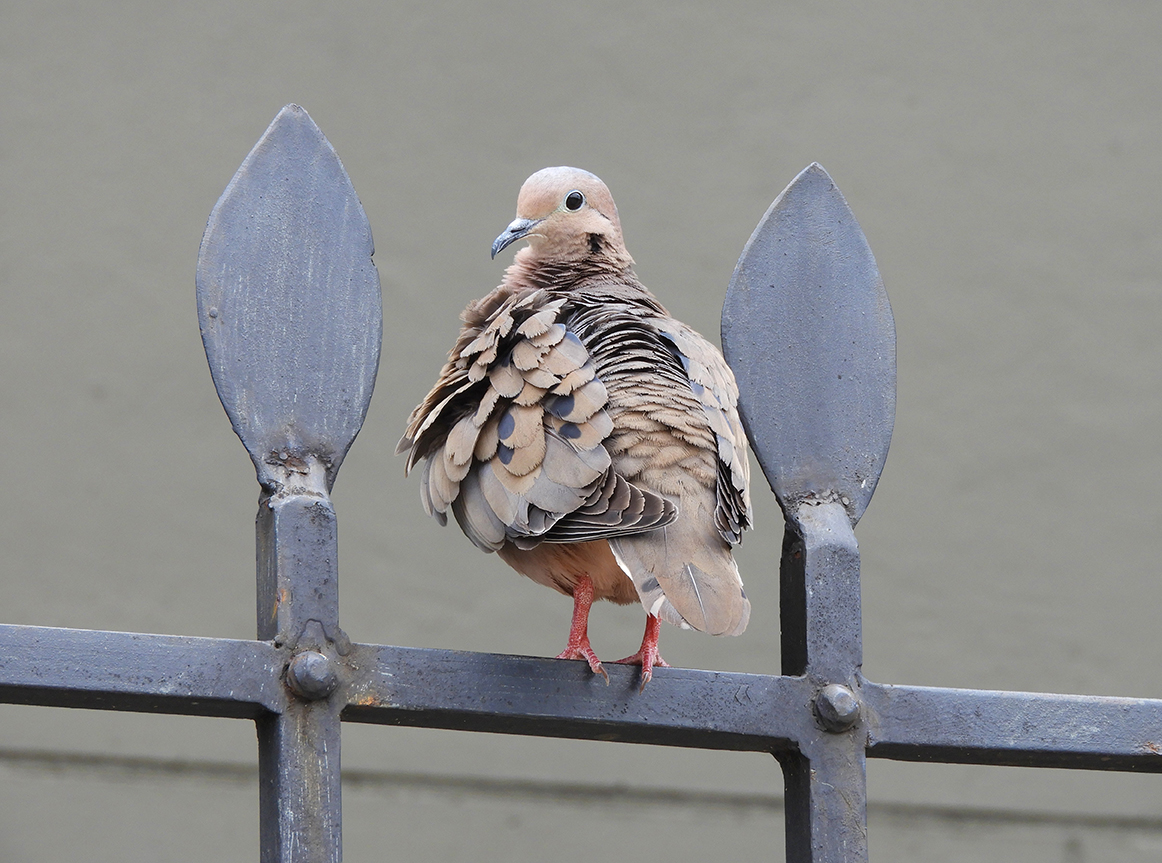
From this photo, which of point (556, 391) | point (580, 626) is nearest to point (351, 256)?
point (556, 391)

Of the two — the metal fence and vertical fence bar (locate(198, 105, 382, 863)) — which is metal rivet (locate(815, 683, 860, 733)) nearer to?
the metal fence

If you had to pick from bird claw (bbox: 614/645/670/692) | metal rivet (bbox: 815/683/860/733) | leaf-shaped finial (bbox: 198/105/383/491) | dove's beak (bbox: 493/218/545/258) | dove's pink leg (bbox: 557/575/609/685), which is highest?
dove's beak (bbox: 493/218/545/258)

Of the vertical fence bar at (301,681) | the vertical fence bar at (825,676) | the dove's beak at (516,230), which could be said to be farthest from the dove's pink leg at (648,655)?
the dove's beak at (516,230)

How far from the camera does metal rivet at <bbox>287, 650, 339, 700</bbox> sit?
152cm

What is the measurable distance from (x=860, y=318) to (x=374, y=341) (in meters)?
0.61

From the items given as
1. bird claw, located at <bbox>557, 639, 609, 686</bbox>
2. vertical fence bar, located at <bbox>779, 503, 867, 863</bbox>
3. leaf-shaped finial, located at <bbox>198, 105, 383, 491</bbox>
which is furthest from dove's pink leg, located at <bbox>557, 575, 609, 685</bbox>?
leaf-shaped finial, located at <bbox>198, 105, 383, 491</bbox>

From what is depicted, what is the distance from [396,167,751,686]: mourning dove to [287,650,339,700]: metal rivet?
0.93 feet

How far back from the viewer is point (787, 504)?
6.06ft

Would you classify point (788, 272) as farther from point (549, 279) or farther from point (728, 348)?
point (549, 279)

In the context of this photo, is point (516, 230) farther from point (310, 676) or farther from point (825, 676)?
point (310, 676)

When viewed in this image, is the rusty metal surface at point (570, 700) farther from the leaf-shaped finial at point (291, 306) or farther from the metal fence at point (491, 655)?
the leaf-shaped finial at point (291, 306)

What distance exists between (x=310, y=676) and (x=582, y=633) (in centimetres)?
45

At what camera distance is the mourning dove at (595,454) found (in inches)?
66.7

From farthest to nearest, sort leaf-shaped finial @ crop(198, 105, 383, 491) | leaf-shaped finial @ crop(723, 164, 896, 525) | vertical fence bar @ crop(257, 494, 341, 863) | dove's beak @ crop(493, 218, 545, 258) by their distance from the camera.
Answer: dove's beak @ crop(493, 218, 545, 258)
leaf-shaped finial @ crop(723, 164, 896, 525)
leaf-shaped finial @ crop(198, 105, 383, 491)
vertical fence bar @ crop(257, 494, 341, 863)
